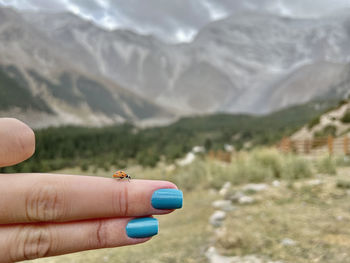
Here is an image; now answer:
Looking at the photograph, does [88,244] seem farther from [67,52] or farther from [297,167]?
[67,52]

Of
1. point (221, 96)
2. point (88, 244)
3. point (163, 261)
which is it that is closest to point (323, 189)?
point (163, 261)

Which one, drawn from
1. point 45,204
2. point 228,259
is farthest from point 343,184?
point 45,204

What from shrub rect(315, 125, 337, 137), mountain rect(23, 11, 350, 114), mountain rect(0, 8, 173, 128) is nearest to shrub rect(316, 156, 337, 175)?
shrub rect(315, 125, 337, 137)

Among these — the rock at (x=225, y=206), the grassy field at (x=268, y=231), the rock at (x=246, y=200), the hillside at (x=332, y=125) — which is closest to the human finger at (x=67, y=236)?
the grassy field at (x=268, y=231)

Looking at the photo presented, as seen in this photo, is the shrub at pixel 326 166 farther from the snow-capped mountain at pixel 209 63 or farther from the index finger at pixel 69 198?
the snow-capped mountain at pixel 209 63

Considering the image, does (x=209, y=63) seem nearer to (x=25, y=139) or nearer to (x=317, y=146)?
(x=317, y=146)
